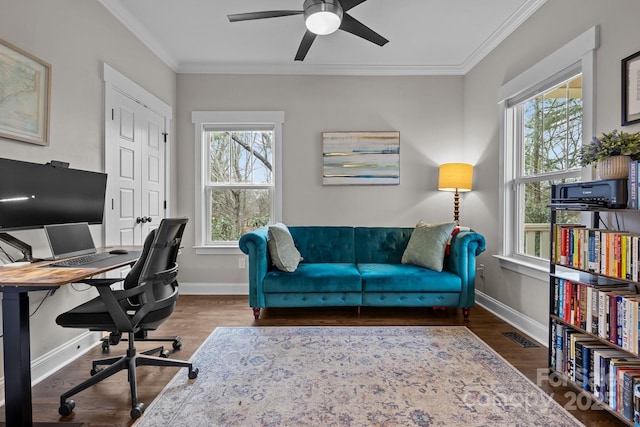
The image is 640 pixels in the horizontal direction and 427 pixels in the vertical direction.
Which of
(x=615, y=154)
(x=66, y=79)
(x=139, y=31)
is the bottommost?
(x=615, y=154)

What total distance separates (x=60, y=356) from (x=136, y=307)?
83 cm

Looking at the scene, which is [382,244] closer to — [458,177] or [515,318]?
[458,177]

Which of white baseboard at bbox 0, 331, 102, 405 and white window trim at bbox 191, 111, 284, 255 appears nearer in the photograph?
white baseboard at bbox 0, 331, 102, 405

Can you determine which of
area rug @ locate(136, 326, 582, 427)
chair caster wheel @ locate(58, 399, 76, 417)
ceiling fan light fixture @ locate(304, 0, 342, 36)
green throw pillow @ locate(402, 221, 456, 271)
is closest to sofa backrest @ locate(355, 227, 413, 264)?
green throw pillow @ locate(402, 221, 456, 271)

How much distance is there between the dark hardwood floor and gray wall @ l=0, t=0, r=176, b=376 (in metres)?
0.35

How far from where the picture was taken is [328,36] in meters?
3.25

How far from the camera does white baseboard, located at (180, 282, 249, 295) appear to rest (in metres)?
3.99

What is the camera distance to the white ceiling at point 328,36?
9.16 feet

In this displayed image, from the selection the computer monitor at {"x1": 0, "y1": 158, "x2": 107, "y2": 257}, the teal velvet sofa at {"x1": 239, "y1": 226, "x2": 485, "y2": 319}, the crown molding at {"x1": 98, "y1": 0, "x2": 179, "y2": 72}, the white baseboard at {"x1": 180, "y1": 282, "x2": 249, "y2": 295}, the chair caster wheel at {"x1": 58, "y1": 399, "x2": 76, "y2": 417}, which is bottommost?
the chair caster wheel at {"x1": 58, "y1": 399, "x2": 76, "y2": 417}

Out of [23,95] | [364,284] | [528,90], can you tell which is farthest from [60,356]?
[528,90]

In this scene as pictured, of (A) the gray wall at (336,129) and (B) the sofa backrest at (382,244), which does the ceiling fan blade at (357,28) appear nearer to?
(A) the gray wall at (336,129)

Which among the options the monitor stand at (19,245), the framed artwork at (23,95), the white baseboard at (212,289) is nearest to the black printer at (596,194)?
the monitor stand at (19,245)

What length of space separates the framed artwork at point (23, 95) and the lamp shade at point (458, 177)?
3.53 meters

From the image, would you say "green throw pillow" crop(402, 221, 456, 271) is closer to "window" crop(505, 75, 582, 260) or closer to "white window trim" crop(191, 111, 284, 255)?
"window" crop(505, 75, 582, 260)
